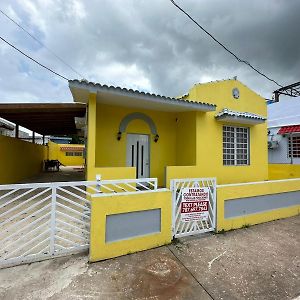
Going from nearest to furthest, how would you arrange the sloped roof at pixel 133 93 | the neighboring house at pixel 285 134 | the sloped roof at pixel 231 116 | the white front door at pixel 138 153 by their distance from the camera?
the sloped roof at pixel 133 93 → the sloped roof at pixel 231 116 → the white front door at pixel 138 153 → the neighboring house at pixel 285 134

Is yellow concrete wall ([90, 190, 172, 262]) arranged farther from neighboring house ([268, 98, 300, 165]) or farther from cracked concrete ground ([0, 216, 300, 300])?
neighboring house ([268, 98, 300, 165])

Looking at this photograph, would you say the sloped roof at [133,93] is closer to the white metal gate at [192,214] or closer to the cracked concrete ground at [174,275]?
the white metal gate at [192,214]

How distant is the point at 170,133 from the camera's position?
1023 centimetres

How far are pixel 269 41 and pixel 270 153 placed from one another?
10459 millimetres

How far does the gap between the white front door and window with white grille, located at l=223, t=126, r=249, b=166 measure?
3870 millimetres

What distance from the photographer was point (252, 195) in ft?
19.5

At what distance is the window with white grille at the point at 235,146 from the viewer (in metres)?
10.2

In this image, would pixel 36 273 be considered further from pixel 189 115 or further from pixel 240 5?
pixel 240 5

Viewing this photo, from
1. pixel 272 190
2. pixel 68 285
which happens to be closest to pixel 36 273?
pixel 68 285

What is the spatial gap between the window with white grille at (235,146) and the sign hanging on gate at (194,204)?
550 centimetres

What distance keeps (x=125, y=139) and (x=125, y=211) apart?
527 cm

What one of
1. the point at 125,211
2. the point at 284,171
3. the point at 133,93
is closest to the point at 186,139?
the point at 133,93

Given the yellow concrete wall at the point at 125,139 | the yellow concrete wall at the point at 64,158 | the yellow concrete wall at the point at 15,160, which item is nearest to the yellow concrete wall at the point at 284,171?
the yellow concrete wall at the point at 125,139

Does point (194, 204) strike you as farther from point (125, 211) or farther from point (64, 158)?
point (64, 158)
